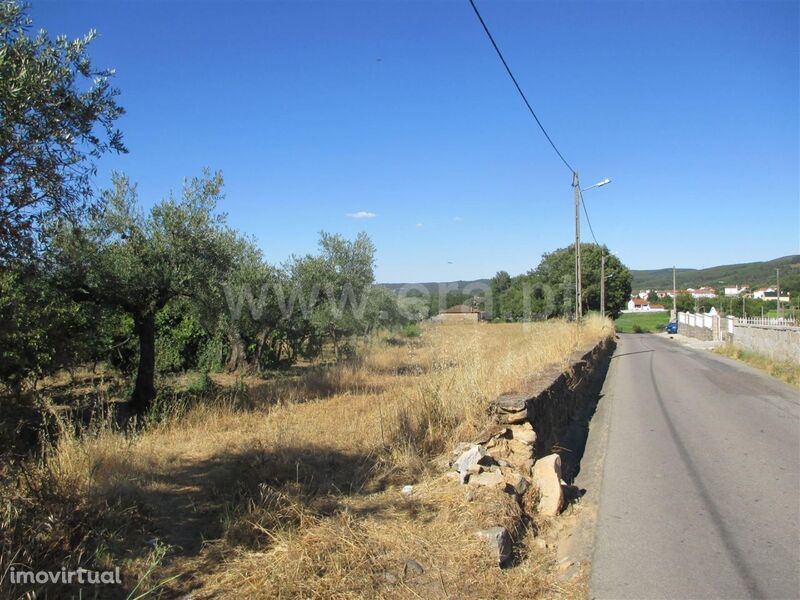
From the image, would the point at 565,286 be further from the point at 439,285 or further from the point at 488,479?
the point at 488,479

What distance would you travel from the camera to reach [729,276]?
321 ft

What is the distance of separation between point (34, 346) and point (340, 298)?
1128 cm

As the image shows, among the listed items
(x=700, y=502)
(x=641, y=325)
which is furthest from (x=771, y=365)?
(x=641, y=325)

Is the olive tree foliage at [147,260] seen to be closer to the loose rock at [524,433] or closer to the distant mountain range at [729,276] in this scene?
the loose rock at [524,433]

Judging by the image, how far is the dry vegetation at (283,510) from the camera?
3346mm

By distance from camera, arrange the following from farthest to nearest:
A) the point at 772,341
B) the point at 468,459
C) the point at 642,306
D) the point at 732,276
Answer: the point at 642,306
the point at 732,276
the point at 772,341
the point at 468,459

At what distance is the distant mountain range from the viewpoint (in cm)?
7500

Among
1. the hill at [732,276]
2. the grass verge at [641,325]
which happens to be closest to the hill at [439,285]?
the grass verge at [641,325]

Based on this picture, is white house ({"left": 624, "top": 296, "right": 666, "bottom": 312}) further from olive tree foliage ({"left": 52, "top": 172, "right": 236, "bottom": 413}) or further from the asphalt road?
olive tree foliage ({"left": 52, "top": 172, "right": 236, "bottom": 413})

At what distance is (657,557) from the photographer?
4.02 meters

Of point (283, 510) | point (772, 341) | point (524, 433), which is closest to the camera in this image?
point (283, 510)

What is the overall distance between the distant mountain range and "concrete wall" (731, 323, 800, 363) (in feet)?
58.4

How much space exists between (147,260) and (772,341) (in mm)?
21160

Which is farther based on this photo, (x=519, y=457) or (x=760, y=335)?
(x=760, y=335)
